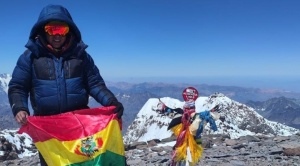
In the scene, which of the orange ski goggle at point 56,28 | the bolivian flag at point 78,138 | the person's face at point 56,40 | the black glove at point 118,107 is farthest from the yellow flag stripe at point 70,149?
the orange ski goggle at point 56,28

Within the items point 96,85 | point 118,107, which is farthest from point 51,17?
point 118,107

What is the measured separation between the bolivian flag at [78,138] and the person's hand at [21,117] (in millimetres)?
74

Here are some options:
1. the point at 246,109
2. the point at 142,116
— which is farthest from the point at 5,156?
the point at 142,116

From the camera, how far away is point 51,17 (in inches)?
220

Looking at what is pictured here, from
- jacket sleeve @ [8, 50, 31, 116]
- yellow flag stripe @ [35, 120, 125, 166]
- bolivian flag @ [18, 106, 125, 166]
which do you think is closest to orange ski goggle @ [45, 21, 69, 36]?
jacket sleeve @ [8, 50, 31, 116]

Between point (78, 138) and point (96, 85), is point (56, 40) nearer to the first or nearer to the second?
point (96, 85)

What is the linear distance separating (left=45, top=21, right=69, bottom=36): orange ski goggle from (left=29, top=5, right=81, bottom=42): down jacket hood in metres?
0.08

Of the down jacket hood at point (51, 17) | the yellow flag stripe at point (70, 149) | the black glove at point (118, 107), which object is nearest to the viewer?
the yellow flag stripe at point (70, 149)

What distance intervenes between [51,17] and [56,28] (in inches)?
7.3

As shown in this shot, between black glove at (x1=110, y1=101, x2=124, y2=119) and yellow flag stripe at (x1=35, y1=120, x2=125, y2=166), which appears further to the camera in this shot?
black glove at (x1=110, y1=101, x2=124, y2=119)

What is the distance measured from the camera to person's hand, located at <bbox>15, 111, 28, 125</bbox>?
5.36 meters

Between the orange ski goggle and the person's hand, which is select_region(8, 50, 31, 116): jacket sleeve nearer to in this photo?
the person's hand

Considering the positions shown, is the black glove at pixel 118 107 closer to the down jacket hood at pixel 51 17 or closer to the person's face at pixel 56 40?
the person's face at pixel 56 40

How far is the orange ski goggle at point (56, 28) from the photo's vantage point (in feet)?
18.5
